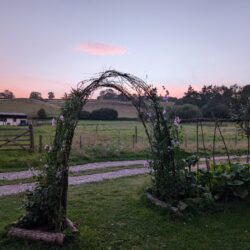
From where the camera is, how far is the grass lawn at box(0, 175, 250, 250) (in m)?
6.55

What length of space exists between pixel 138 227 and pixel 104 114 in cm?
7316

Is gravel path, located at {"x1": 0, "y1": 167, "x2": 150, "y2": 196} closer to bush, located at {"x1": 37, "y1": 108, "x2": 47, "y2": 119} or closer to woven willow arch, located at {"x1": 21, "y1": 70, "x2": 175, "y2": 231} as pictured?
woven willow arch, located at {"x1": 21, "y1": 70, "x2": 175, "y2": 231}

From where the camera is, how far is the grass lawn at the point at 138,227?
6.55m

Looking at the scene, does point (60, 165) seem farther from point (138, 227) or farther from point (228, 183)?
point (228, 183)

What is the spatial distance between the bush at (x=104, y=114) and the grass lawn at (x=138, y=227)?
67.7 metres

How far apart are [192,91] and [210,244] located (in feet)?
410

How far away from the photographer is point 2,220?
317 inches

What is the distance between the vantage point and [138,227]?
756 centimetres

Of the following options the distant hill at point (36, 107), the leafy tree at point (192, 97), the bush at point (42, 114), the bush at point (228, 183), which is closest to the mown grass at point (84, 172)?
the bush at point (228, 183)

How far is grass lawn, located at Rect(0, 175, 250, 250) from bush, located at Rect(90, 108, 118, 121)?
2666 inches

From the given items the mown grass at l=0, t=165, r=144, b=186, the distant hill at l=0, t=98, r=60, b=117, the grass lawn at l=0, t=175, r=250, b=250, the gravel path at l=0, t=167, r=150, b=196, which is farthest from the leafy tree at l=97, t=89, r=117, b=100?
the distant hill at l=0, t=98, r=60, b=117

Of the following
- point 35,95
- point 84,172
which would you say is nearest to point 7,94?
point 35,95

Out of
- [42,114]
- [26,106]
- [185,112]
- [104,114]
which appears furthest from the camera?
[26,106]

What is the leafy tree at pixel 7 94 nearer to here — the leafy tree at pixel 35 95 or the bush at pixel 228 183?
the leafy tree at pixel 35 95
